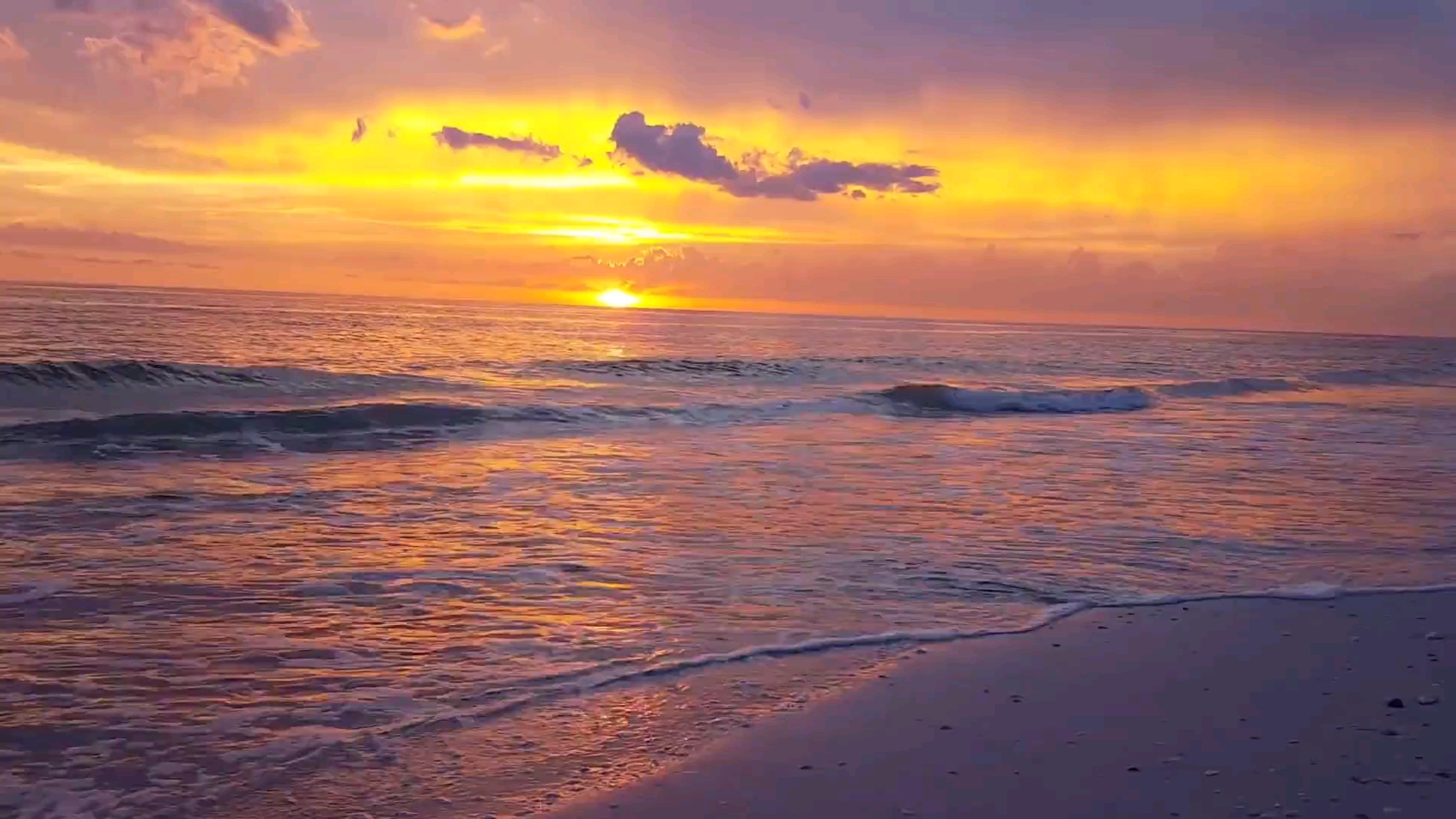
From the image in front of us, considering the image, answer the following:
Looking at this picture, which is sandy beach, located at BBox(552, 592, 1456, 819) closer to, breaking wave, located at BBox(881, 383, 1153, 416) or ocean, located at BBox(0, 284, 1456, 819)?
ocean, located at BBox(0, 284, 1456, 819)

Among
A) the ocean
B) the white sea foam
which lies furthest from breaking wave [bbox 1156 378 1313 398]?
the white sea foam

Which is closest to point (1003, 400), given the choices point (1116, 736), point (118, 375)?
point (118, 375)

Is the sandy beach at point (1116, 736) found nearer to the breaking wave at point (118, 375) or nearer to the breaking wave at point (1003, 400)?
the breaking wave at point (118, 375)

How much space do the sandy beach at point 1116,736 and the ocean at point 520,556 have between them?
39 cm

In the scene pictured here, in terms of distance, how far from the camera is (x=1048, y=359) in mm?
50750

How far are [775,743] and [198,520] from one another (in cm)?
748

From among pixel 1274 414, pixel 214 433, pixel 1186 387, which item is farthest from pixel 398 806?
pixel 1186 387

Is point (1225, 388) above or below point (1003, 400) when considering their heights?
above

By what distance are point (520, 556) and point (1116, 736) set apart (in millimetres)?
5244

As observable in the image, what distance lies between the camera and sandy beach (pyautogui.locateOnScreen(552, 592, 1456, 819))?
15.0 feet

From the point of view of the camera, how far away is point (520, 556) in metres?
9.22

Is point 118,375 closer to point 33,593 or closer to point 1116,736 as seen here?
point 33,593

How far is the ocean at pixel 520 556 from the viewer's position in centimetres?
513

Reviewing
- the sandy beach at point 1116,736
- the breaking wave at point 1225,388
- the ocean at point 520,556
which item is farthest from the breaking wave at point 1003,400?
the sandy beach at point 1116,736
